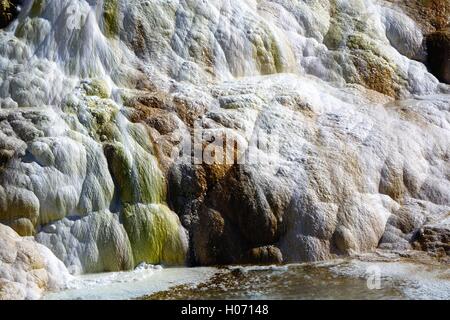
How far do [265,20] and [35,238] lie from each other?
5893mm

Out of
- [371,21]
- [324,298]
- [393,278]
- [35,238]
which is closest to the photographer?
[324,298]

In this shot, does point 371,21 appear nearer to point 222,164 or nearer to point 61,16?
point 222,164

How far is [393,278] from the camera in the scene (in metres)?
8.27

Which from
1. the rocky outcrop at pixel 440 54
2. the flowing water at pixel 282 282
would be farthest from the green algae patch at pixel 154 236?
the rocky outcrop at pixel 440 54

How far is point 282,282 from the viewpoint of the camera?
8.33 m

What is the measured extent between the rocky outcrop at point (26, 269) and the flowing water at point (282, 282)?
22cm

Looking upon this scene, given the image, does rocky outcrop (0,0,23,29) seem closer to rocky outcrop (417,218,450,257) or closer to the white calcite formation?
the white calcite formation

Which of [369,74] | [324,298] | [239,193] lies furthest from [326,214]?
[369,74]

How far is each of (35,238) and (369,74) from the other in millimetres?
6586

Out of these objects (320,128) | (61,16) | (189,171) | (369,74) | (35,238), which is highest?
(61,16)

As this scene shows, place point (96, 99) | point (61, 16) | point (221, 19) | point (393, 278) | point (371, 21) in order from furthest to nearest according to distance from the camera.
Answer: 1. point (371, 21)
2. point (221, 19)
3. point (61, 16)
4. point (96, 99)
5. point (393, 278)

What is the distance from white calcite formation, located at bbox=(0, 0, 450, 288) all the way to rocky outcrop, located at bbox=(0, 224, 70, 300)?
0.86 feet

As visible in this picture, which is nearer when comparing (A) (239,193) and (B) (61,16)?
(A) (239,193)
